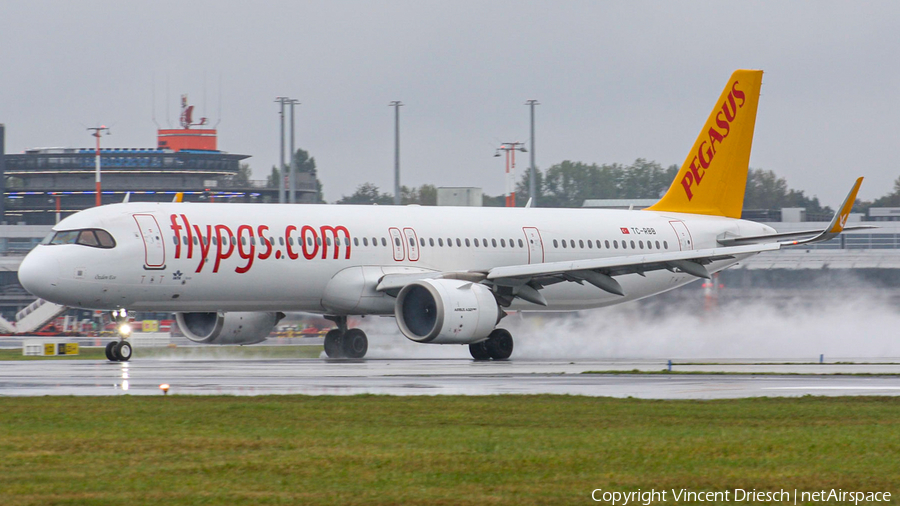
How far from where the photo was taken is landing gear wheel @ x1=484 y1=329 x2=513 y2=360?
3366 centimetres

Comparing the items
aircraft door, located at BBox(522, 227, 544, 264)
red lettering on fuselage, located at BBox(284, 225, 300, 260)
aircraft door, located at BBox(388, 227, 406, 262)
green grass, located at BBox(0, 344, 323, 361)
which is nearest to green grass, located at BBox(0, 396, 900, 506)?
red lettering on fuselage, located at BBox(284, 225, 300, 260)

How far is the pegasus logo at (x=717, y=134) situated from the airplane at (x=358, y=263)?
195 cm

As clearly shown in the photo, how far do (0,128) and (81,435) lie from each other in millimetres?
124093

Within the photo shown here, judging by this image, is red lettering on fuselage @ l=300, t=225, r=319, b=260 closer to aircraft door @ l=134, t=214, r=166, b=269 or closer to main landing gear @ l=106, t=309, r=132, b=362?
aircraft door @ l=134, t=214, r=166, b=269

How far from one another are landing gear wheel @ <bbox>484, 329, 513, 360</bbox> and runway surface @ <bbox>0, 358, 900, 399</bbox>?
91.8 inches

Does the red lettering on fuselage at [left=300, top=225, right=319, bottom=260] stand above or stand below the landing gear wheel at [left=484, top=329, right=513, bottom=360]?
above

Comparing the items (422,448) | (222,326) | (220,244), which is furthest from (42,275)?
(422,448)

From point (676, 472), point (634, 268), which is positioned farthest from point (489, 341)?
point (676, 472)

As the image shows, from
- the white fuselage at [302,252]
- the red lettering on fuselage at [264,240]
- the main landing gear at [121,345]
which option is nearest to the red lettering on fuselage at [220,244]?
the white fuselage at [302,252]

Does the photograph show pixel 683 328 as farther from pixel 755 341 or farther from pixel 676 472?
pixel 676 472

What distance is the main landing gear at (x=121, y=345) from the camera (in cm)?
3061

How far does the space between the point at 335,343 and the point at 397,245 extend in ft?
11.1

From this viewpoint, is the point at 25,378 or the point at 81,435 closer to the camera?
the point at 81,435

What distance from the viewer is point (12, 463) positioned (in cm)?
1170
